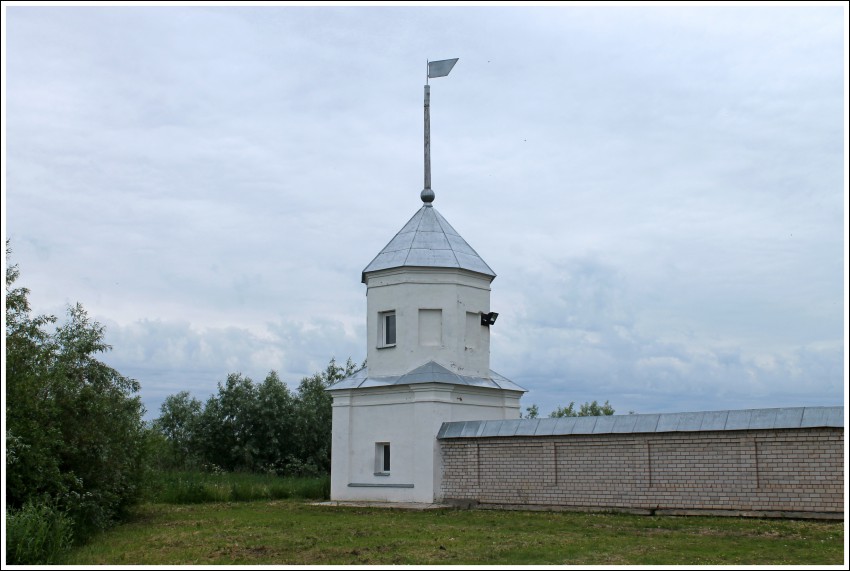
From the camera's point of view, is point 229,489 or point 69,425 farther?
point 229,489

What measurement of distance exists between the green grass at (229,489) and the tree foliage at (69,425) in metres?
6.83

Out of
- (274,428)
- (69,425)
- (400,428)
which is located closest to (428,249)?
(400,428)

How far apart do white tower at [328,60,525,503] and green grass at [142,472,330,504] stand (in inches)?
108

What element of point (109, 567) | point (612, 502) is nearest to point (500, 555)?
point (109, 567)

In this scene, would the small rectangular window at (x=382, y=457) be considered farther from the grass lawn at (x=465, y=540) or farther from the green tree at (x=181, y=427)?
the green tree at (x=181, y=427)

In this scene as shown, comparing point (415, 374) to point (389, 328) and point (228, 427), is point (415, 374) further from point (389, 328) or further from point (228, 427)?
point (228, 427)

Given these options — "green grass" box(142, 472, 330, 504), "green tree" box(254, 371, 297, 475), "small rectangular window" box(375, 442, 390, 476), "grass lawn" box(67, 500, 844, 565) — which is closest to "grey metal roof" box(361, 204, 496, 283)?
"small rectangular window" box(375, 442, 390, 476)

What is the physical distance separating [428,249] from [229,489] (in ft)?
30.3

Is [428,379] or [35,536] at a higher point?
[428,379]

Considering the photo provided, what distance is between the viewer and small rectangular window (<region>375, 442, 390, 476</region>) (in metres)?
24.7

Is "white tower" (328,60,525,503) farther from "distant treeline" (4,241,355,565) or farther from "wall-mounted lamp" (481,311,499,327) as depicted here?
"distant treeline" (4,241,355,565)

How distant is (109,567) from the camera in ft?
38.9

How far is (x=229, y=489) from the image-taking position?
26.9m

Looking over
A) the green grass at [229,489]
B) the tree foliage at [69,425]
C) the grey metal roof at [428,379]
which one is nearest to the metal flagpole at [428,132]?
the grey metal roof at [428,379]
